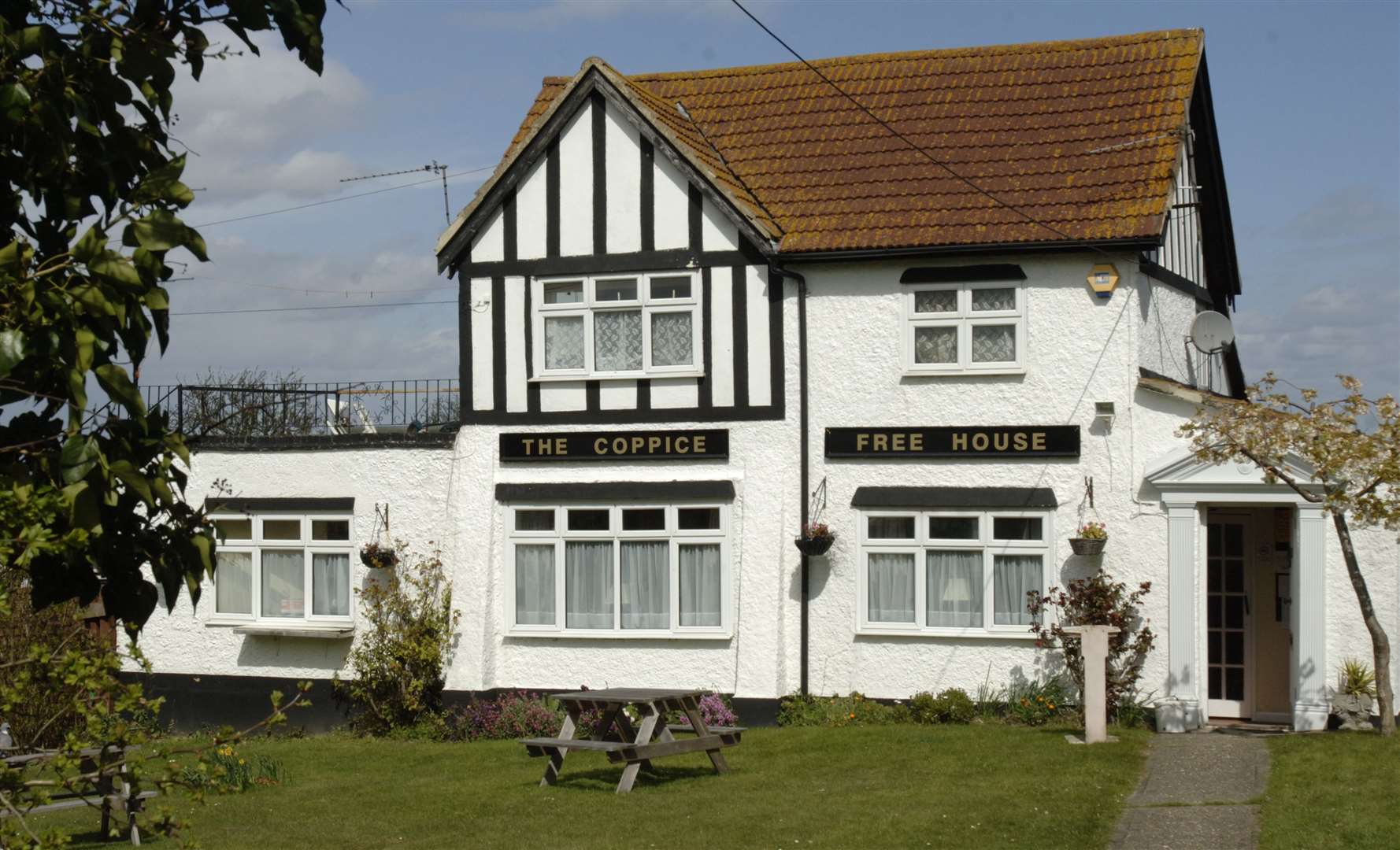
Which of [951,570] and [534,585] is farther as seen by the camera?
[534,585]

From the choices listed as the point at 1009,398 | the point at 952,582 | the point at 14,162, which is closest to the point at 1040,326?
the point at 1009,398

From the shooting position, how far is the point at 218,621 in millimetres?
20281

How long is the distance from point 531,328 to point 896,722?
643 centimetres

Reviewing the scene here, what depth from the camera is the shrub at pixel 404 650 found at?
1883cm

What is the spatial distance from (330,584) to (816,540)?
A: 21.3ft

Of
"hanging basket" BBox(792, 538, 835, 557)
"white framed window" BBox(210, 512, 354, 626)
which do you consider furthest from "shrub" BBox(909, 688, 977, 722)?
"white framed window" BBox(210, 512, 354, 626)

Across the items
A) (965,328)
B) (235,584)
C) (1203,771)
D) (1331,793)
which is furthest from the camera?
(235,584)

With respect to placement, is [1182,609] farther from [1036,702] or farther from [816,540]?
[816,540]

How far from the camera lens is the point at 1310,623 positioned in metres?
16.1

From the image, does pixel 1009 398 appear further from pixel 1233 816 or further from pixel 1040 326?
pixel 1233 816

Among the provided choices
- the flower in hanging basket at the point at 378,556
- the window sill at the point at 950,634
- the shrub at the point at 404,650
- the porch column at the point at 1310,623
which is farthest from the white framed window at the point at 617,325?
the porch column at the point at 1310,623

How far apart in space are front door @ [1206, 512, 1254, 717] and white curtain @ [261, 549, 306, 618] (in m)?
11.2

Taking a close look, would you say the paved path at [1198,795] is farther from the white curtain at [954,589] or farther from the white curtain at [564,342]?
the white curtain at [564,342]

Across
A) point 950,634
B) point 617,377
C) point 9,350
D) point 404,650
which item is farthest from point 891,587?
point 9,350
